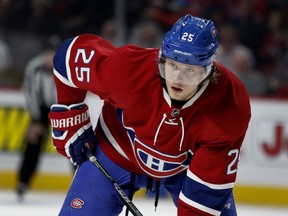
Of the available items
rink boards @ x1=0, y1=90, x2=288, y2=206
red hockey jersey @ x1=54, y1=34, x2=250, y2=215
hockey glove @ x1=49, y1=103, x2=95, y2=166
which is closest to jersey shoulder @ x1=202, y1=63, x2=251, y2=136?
red hockey jersey @ x1=54, y1=34, x2=250, y2=215

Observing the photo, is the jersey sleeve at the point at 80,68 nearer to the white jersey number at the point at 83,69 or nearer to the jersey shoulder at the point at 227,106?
the white jersey number at the point at 83,69

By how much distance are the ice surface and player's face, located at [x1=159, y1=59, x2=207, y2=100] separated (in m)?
2.62

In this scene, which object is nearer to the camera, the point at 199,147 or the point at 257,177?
the point at 199,147

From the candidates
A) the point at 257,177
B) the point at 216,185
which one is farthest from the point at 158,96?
the point at 257,177

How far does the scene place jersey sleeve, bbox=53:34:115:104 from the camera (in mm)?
3299

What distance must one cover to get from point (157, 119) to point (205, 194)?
0.31 meters

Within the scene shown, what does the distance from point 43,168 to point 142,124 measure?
3739 millimetres

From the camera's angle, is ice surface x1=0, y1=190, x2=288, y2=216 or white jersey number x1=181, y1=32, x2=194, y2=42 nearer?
white jersey number x1=181, y1=32, x2=194, y2=42

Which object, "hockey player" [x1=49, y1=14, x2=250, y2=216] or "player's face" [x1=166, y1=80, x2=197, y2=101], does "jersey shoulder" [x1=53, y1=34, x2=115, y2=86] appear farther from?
"player's face" [x1=166, y1=80, x2=197, y2=101]

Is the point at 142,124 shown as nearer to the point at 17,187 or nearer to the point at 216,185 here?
the point at 216,185

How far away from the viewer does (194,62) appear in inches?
117

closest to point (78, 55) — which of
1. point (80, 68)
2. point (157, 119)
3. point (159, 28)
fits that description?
point (80, 68)

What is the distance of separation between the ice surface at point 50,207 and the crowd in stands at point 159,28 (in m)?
0.89

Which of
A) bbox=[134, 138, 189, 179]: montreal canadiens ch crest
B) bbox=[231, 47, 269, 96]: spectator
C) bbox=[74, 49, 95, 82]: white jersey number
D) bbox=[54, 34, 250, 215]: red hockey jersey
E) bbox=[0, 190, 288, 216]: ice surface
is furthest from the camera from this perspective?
bbox=[231, 47, 269, 96]: spectator
